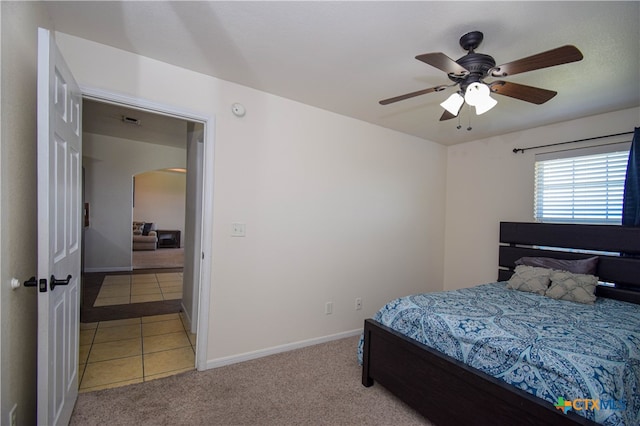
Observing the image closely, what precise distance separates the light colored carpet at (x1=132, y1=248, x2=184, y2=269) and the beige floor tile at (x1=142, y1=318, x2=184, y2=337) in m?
3.69

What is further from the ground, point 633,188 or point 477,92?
point 477,92

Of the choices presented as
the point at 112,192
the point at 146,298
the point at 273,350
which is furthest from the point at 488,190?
the point at 112,192

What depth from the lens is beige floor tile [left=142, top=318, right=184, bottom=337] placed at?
325cm

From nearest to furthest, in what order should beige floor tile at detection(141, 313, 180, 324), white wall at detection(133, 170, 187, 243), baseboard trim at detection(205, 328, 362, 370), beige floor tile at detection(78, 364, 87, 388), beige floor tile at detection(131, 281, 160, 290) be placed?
beige floor tile at detection(78, 364, 87, 388), baseboard trim at detection(205, 328, 362, 370), beige floor tile at detection(141, 313, 180, 324), beige floor tile at detection(131, 281, 160, 290), white wall at detection(133, 170, 187, 243)

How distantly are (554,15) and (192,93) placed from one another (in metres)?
2.43

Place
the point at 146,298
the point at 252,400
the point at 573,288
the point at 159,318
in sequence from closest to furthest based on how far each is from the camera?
1. the point at 252,400
2. the point at 573,288
3. the point at 159,318
4. the point at 146,298

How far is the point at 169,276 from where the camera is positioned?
592 centimetres

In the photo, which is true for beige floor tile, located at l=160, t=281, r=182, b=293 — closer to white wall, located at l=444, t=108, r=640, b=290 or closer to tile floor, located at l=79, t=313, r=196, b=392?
tile floor, located at l=79, t=313, r=196, b=392

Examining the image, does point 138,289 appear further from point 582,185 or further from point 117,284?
point 582,185

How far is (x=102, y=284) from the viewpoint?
16.4 feet

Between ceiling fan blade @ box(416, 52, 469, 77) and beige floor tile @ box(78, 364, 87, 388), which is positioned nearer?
ceiling fan blade @ box(416, 52, 469, 77)

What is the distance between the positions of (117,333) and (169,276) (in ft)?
9.47

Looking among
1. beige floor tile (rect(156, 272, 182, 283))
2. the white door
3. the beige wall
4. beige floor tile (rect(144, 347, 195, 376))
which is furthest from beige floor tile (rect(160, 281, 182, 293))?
the beige wall

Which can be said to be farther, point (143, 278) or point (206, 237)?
point (143, 278)
